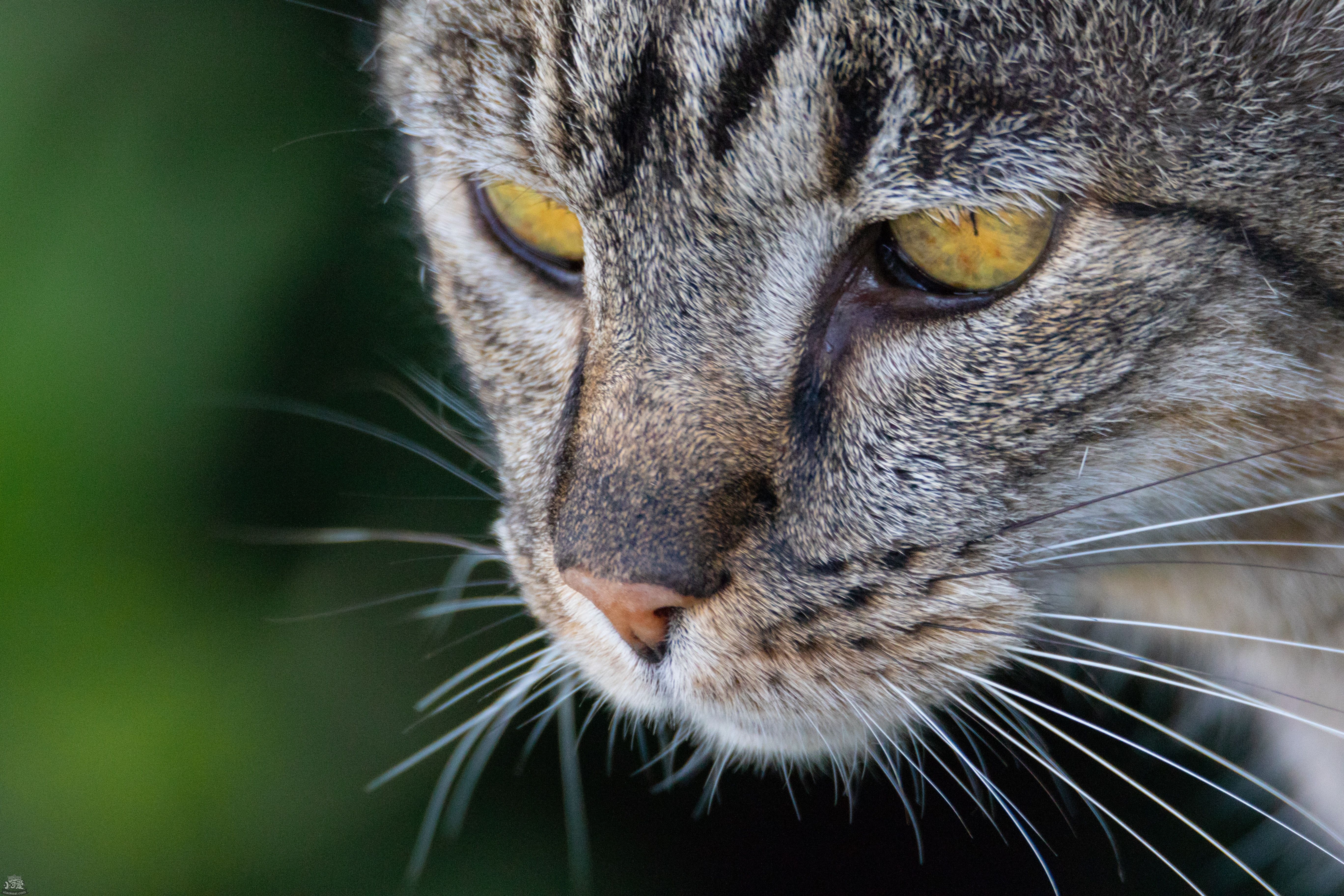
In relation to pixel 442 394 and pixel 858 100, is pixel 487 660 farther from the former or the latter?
pixel 858 100

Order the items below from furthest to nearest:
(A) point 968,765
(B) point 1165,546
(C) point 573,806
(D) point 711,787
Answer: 1. (C) point 573,806
2. (D) point 711,787
3. (A) point 968,765
4. (B) point 1165,546

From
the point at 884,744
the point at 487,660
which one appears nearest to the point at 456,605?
the point at 487,660

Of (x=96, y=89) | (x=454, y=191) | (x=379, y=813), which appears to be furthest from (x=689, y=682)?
(x=96, y=89)

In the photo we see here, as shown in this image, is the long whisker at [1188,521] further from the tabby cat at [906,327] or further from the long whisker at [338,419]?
the long whisker at [338,419]

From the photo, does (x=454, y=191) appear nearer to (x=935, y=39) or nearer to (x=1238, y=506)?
(x=935, y=39)

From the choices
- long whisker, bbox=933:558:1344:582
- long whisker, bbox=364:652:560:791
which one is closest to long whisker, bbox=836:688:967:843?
long whisker, bbox=933:558:1344:582

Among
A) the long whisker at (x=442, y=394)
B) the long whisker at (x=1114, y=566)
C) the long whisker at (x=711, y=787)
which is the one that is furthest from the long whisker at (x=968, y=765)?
the long whisker at (x=442, y=394)

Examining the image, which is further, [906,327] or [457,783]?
[457,783]
